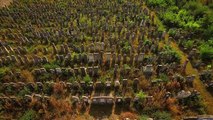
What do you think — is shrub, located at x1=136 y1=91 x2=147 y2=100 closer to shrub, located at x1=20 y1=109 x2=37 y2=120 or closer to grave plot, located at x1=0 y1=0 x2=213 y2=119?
grave plot, located at x1=0 y1=0 x2=213 y2=119

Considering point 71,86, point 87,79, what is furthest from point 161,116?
point 71,86

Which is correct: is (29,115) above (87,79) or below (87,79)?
below

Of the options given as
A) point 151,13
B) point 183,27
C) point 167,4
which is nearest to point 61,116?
point 183,27

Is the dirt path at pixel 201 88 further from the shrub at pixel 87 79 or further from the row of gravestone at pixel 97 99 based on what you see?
the shrub at pixel 87 79

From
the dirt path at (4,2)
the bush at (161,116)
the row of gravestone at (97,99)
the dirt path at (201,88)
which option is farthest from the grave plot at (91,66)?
the dirt path at (4,2)

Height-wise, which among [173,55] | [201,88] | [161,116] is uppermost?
[173,55]

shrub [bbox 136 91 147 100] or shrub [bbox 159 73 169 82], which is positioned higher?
shrub [bbox 159 73 169 82]

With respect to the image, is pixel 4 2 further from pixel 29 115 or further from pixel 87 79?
pixel 29 115

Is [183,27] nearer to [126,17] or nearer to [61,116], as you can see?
[126,17]

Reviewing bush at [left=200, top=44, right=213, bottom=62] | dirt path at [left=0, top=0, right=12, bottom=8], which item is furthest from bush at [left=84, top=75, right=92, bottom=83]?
dirt path at [left=0, top=0, right=12, bottom=8]
